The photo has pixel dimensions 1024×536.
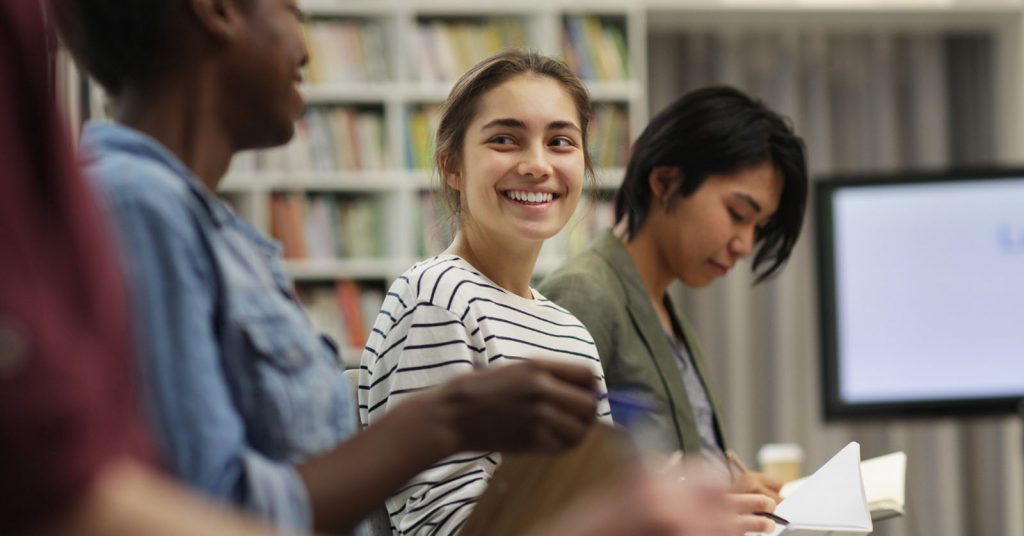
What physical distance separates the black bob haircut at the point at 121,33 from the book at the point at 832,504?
852 millimetres

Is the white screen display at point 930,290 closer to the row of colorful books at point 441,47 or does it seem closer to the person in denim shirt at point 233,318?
the row of colorful books at point 441,47

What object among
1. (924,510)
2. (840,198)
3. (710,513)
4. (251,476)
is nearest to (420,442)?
(251,476)

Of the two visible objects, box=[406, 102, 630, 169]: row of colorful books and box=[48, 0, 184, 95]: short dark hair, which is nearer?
box=[48, 0, 184, 95]: short dark hair

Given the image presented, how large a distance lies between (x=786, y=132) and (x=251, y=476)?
1736 mm

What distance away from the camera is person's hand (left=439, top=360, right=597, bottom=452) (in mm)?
666

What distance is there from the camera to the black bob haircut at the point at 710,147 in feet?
7.04

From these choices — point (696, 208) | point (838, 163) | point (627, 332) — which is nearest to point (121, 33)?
point (627, 332)

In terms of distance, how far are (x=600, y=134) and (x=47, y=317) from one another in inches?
160

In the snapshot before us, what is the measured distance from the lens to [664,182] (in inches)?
86.3

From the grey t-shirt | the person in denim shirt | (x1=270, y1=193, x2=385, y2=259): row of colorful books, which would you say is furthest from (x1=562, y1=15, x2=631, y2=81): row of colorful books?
the person in denim shirt

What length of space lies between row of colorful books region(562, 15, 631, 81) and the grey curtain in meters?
0.50

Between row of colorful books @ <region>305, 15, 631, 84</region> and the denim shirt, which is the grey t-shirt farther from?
row of colorful books @ <region>305, 15, 631, 84</region>

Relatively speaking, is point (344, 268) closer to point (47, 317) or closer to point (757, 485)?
point (757, 485)

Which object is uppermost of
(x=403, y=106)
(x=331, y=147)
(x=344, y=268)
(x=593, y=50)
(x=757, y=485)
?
(x=593, y=50)
